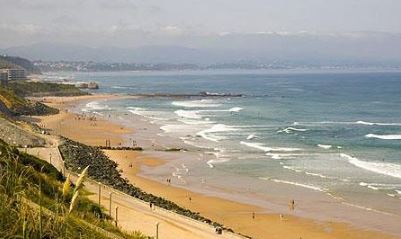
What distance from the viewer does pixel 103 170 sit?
120 feet

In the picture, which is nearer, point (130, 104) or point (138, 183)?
point (138, 183)

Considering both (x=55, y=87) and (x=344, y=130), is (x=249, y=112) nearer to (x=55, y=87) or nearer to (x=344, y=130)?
(x=344, y=130)

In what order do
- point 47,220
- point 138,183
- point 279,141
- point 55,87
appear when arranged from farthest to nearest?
point 55,87, point 279,141, point 138,183, point 47,220

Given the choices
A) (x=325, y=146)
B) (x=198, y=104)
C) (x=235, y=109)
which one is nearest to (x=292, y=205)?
(x=325, y=146)

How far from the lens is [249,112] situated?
78062 millimetres

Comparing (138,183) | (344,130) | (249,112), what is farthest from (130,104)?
(138,183)

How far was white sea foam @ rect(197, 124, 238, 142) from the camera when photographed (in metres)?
53.2

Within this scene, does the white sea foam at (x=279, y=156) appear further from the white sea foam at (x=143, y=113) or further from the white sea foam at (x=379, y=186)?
the white sea foam at (x=143, y=113)

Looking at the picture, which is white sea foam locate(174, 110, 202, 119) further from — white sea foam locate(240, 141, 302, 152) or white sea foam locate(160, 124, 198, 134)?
white sea foam locate(240, 141, 302, 152)

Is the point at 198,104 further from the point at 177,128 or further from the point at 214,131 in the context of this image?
the point at 214,131

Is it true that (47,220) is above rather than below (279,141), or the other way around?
above

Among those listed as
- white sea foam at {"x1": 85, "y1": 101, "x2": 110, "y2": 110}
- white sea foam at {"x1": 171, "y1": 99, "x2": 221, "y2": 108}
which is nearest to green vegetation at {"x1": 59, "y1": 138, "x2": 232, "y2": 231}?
white sea foam at {"x1": 85, "y1": 101, "x2": 110, "y2": 110}

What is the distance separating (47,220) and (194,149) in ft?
135

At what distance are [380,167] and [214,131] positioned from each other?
22.6 m
